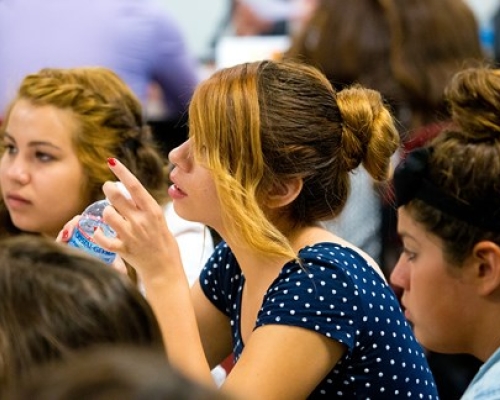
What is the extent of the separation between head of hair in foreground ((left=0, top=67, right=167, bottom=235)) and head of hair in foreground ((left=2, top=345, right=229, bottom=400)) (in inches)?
61.3

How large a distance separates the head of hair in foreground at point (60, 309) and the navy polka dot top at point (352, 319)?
61 centimetres

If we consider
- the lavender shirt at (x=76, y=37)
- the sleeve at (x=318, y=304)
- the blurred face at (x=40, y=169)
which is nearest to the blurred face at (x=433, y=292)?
the sleeve at (x=318, y=304)

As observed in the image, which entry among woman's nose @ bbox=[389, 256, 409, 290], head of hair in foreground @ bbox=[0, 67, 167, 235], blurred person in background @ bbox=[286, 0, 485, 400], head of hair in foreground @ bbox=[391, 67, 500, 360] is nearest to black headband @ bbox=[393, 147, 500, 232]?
head of hair in foreground @ bbox=[391, 67, 500, 360]

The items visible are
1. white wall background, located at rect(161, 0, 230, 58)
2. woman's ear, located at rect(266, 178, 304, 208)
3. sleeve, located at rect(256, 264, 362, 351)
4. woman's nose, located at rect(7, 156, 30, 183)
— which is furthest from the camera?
white wall background, located at rect(161, 0, 230, 58)

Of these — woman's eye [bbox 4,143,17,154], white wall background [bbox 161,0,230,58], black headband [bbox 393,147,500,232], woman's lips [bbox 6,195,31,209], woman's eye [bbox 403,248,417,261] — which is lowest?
white wall background [bbox 161,0,230,58]

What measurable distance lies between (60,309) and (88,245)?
0.82 metres

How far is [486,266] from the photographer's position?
5.69 ft

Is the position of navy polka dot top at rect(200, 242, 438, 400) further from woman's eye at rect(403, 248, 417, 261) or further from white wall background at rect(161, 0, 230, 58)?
white wall background at rect(161, 0, 230, 58)

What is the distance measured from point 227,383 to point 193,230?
2.50 feet

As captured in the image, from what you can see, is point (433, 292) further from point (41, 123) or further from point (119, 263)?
point (41, 123)

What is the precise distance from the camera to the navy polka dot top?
1.69m

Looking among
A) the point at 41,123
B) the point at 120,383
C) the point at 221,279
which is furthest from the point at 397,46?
the point at 120,383

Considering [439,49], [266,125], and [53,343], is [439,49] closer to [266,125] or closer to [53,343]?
[266,125]

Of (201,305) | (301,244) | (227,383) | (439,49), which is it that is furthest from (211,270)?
(439,49)
